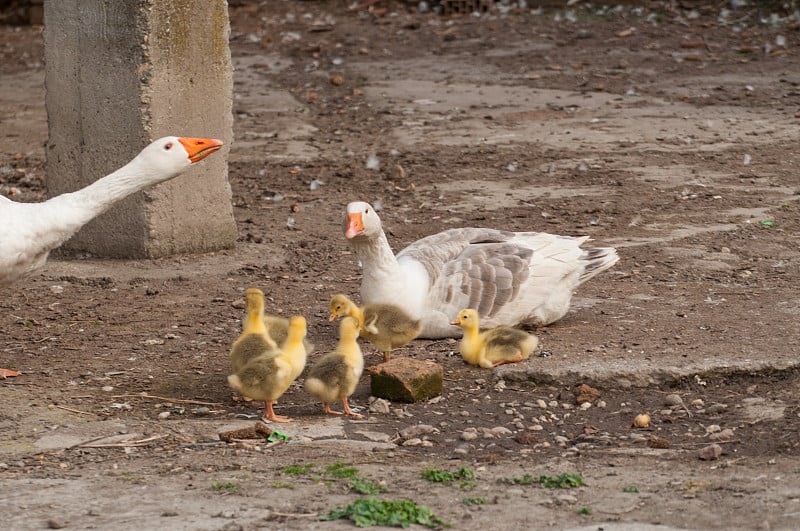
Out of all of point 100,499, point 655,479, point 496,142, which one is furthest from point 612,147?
point 100,499

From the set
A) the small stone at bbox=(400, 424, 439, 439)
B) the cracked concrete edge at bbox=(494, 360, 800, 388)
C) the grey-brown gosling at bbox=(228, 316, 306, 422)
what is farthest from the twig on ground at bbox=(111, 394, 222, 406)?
the cracked concrete edge at bbox=(494, 360, 800, 388)

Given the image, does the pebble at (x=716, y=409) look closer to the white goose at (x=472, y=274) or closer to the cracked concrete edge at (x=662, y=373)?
the cracked concrete edge at (x=662, y=373)

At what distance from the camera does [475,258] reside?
650 centimetres

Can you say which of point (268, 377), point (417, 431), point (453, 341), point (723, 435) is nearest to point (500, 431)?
point (417, 431)

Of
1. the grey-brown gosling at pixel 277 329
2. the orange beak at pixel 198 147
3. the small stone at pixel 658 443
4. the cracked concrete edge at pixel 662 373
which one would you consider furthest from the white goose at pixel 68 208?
the small stone at pixel 658 443

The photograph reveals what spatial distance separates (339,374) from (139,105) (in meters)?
3.02

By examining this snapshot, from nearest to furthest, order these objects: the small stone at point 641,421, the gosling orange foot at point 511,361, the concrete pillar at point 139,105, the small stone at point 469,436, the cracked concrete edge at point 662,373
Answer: the small stone at point 469,436 < the small stone at point 641,421 < the cracked concrete edge at point 662,373 < the gosling orange foot at point 511,361 < the concrete pillar at point 139,105

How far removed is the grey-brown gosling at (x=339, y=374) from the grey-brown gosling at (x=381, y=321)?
340mm

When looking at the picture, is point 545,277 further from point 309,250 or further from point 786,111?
point 786,111

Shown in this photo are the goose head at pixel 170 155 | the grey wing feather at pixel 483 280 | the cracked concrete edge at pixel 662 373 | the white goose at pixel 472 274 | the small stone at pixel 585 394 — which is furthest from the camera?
the grey wing feather at pixel 483 280

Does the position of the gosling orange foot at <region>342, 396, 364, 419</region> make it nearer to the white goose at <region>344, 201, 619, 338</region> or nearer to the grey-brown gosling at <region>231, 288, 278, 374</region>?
the grey-brown gosling at <region>231, 288, 278, 374</region>

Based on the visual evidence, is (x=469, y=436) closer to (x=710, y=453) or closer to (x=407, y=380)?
(x=407, y=380)

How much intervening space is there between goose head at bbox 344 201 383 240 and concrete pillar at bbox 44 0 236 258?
6.84ft

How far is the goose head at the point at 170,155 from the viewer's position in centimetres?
604
